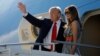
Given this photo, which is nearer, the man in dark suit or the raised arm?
the man in dark suit

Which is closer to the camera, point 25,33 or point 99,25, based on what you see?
point 99,25

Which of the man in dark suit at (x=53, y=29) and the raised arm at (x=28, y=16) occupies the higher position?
the raised arm at (x=28, y=16)

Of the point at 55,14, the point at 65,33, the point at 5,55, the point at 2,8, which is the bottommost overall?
the point at 5,55

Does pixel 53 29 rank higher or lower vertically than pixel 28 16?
lower

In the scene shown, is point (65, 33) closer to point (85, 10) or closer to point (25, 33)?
point (85, 10)

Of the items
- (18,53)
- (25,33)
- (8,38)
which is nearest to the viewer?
(18,53)

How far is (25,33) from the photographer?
6793mm

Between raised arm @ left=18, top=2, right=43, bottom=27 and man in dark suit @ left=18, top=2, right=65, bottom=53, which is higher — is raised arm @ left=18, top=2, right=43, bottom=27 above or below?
above

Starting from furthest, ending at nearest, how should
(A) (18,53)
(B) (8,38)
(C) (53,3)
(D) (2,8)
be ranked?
(D) (2,8) → (B) (8,38) → (C) (53,3) → (A) (18,53)

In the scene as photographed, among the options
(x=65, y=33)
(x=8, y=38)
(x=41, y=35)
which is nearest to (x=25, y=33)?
(x=8, y=38)

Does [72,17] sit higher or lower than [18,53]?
higher

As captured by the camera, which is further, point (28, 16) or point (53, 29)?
point (28, 16)

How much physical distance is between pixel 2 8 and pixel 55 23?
3814mm

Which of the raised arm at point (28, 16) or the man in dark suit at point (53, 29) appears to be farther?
the raised arm at point (28, 16)
